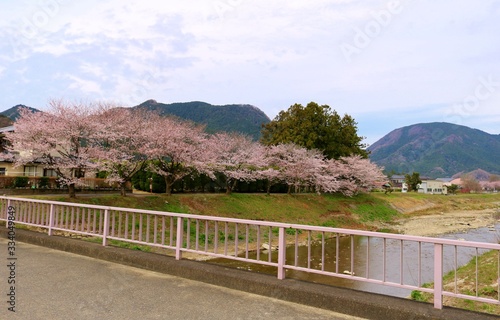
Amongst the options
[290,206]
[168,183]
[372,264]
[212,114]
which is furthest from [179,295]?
[212,114]

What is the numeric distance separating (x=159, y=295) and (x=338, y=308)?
2403 mm

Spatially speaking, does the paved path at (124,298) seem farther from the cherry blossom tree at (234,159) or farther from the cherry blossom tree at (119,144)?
the cherry blossom tree at (234,159)

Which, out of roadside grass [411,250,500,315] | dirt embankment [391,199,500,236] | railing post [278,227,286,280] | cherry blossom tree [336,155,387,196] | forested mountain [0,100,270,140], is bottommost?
dirt embankment [391,199,500,236]

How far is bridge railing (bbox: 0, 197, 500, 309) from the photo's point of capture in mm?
4367

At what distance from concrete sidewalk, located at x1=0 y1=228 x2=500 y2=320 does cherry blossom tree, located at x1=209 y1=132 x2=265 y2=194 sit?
74.6ft

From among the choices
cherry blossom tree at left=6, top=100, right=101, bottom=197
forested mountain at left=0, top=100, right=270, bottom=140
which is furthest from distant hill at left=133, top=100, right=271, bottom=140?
cherry blossom tree at left=6, top=100, right=101, bottom=197

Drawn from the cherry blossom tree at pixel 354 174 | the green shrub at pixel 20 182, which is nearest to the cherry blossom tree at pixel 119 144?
the green shrub at pixel 20 182

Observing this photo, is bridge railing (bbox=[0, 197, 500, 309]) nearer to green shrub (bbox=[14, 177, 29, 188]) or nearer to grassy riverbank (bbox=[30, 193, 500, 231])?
grassy riverbank (bbox=[30, 193, 500, 231])

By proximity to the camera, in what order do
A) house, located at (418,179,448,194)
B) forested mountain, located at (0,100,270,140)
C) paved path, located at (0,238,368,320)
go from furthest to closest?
forested mountain, located at (0,100,270,140) < house, located at (418,179,448,194) < paved path, located at (0,238,368,320)

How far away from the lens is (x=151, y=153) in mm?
22781

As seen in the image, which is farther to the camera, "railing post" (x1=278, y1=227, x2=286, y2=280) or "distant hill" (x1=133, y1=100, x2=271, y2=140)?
"distant hill" (x1=133, y1=100, x2=271, y2=140)

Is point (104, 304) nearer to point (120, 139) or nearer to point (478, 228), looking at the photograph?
point (120, 139)

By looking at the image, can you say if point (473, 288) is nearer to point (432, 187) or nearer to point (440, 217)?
point (440, 217)

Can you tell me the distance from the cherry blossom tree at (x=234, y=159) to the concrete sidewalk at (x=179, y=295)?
22751mm
